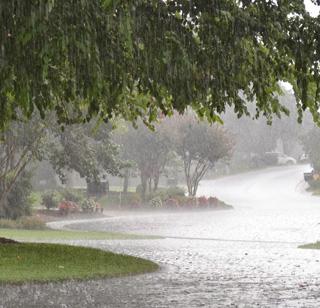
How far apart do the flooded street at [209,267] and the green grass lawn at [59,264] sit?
0.53 meters

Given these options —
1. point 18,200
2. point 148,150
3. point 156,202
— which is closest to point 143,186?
point 148,150

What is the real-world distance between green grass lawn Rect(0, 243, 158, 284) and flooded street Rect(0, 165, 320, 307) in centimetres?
53

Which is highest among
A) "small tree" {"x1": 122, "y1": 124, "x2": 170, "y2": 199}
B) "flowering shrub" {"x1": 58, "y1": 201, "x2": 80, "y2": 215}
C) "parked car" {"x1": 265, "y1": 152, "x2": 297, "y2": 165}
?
"parked car" {"x1": 265, "y1": 152, "x2": 297, "y2": 165}

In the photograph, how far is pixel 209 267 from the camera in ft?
50.8

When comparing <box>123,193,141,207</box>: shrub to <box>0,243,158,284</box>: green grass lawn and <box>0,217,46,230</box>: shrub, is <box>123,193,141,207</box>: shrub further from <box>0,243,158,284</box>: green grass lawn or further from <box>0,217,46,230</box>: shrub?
<box>0,243,158,284</box>: green grass lawn

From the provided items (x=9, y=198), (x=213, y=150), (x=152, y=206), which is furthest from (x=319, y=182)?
(x=9, y=198)

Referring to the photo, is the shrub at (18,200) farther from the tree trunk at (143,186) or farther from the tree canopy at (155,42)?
the tree canopy at (155,42)

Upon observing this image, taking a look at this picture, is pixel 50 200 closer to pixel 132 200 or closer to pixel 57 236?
pixel 132 200

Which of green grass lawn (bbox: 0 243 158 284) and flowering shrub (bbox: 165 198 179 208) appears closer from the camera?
green grass lawn (bbox: 0 243 158 284)

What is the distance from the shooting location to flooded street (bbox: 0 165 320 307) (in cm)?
1067

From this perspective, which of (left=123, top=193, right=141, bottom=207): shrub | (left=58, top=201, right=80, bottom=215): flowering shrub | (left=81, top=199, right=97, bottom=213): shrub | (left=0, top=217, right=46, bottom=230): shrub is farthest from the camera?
(left=123, top=193, right=141, bottom=207): shrub

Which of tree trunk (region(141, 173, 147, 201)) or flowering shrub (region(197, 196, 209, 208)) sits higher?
tree trunk (region(141, 173, 147, 201))

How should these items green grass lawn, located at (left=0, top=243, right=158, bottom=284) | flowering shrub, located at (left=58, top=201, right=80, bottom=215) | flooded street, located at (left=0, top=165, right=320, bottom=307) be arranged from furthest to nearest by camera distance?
flowering shrub, located at (left=58, top=201, right=80, bottom=215) → green grass lawn, located at (left=0, top=243, right=158, bottom=284) → flooded street, located at (left=0, top=165, right=320, bottom=307)

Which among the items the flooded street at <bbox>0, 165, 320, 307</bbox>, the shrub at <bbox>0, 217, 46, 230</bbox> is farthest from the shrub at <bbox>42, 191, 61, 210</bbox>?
the shrub at <bbox>0, 217, 46, 230</bbox>
